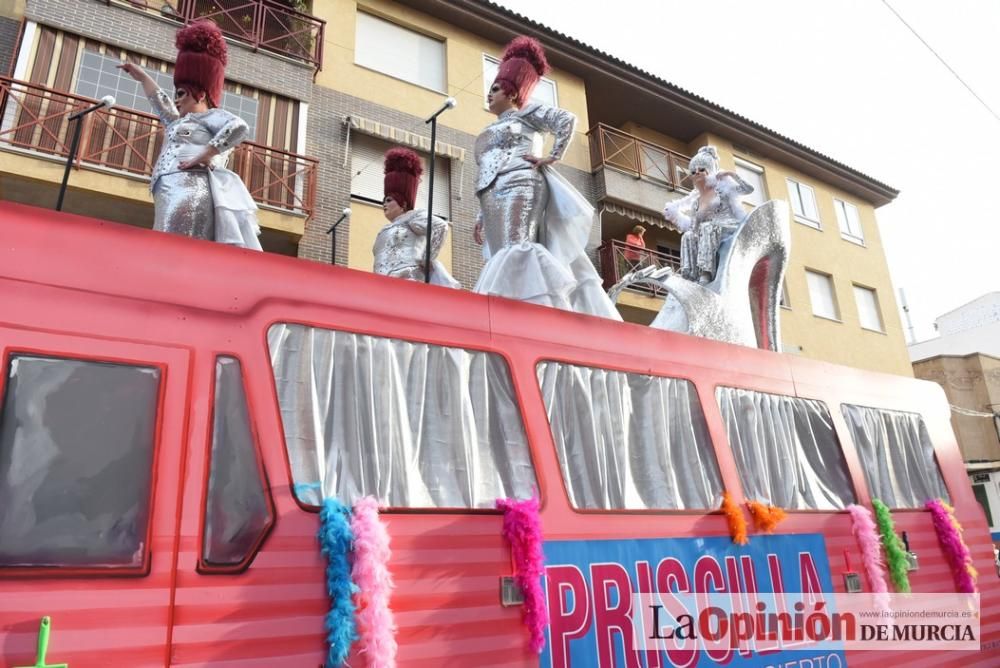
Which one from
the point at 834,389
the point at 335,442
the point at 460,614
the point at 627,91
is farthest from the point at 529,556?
the point at 627,91

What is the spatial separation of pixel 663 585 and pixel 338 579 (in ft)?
4.54

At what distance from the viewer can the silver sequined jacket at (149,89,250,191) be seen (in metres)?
3.63

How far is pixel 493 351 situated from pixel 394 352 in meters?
0.43

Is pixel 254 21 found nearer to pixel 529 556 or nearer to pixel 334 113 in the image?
pixel 334 113

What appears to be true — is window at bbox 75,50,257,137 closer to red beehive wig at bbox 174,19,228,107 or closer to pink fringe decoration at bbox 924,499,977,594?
red beehive wig at bbox 174,19,228,107

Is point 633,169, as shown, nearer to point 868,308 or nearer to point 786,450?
point 868,308

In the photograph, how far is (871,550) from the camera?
12.3 feet

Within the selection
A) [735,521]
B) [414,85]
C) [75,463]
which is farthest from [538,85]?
[75,463]

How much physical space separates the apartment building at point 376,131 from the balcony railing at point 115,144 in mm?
23

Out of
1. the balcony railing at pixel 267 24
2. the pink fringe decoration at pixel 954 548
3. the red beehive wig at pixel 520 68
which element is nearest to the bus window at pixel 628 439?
the pink fringe decoration at pixel 954 548

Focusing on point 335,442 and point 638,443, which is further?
point 638,443

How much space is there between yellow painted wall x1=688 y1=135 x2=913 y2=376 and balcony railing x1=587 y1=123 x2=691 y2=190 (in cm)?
167

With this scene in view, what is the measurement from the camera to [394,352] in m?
2.56

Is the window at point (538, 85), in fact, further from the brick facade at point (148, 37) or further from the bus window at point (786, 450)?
the bus window at point (786, 450)
